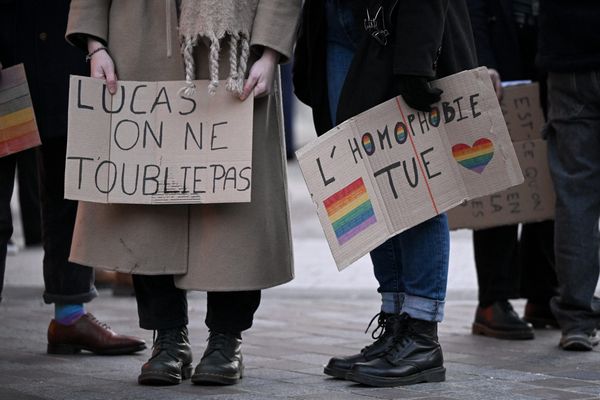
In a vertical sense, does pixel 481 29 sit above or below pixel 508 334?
above

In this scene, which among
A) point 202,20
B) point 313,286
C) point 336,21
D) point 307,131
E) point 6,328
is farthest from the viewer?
point 307,131

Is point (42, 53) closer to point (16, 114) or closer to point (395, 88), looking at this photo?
point (16, 114)

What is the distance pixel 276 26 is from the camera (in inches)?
160

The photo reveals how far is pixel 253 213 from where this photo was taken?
4.12 meters

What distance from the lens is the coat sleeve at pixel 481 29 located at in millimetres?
5340

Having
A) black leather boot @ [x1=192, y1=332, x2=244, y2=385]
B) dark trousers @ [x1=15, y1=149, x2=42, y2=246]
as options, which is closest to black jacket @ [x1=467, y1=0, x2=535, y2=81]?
black leather boot @ [x1=192, y1=332, x2=244, y2=385]

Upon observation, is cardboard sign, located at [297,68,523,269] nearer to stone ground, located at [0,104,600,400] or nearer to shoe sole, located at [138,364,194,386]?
stone ground, located at [0,104,600,400]

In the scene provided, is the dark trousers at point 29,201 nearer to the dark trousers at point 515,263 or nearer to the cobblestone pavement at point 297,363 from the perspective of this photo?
the cobblestone pavement at point 297,363

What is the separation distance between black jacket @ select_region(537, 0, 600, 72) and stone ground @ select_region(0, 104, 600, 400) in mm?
1132

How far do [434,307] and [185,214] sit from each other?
2.91 ft

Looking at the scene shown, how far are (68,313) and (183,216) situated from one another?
1.03 meters

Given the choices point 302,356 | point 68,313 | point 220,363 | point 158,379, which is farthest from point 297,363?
point 68,313

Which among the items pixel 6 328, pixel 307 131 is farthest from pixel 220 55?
pixel 307 131

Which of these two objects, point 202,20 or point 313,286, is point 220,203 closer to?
point 202,20
